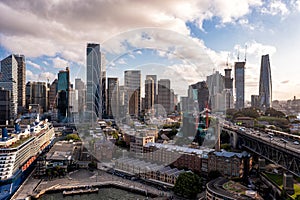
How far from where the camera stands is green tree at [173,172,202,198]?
4445 millimetres

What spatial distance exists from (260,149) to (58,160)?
5.36 metres

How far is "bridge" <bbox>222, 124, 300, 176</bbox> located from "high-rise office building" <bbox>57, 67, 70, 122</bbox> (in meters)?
12.3

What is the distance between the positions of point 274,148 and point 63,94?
590 inches

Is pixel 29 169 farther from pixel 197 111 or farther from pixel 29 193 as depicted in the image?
pixel 197 111

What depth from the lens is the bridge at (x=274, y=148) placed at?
4.52 metres

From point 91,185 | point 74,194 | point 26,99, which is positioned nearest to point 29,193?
point 74,194

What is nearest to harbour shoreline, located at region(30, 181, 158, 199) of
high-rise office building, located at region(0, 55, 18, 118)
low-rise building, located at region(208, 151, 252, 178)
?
low-rise building, located at region(208, 151, 252, 178)

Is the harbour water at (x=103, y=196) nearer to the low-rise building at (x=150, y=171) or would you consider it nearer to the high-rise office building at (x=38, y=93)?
the low-rise building at (x=150, y=171)

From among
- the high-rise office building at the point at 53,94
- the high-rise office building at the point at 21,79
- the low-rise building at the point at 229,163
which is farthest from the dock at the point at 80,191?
the high-rise office building at the point at 53,94

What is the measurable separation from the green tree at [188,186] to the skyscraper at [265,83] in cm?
2018

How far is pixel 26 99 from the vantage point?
790 inches

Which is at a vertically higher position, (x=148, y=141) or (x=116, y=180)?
(x=148, y=141)

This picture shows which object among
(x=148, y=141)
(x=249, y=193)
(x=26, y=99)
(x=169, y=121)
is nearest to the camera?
(x=249, y=193)

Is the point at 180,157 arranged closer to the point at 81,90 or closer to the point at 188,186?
the point at 188,186
